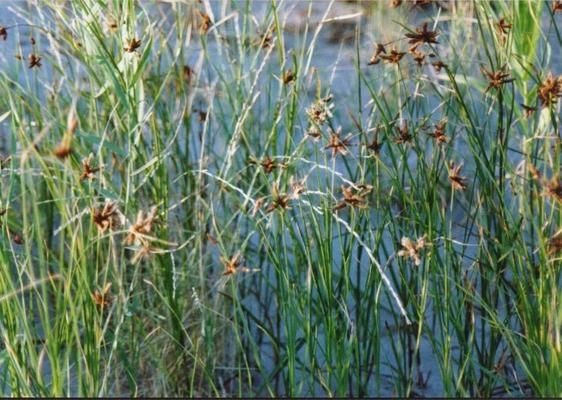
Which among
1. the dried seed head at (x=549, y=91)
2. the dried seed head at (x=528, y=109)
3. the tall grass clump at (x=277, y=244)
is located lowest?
the tall grass clump at (x=277, y=244)

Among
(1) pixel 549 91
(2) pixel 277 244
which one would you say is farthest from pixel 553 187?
(2) pixel 277 244

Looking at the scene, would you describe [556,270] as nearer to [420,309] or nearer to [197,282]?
[420,309]

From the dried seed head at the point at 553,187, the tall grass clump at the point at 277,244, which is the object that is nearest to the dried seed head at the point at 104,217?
the tall grass clump at the point at 277,244

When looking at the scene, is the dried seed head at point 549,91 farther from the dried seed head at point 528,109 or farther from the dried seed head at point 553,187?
the dried seed head at point 553,187

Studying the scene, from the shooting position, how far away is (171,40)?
3.28m

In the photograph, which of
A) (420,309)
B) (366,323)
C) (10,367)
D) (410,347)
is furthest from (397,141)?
(10,367)

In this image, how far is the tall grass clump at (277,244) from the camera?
1.55 meters

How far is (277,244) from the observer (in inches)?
68.4

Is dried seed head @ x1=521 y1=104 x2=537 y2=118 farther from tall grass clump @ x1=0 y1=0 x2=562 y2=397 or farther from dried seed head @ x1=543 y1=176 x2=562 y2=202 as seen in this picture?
dried seed head @ x1=543 y1=176 x2=562 y2=202

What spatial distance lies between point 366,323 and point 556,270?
1.17 feet

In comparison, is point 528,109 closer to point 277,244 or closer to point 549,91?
point 549,91

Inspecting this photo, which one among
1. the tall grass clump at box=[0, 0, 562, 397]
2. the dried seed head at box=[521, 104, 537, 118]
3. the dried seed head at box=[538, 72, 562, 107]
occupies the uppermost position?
the dried seed head at box=[538, 72, 562, 107]

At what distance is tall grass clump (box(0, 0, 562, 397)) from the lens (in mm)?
1549

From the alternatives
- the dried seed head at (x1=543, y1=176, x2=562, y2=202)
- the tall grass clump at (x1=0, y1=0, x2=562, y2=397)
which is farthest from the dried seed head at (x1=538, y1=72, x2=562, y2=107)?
the dried seed head at (x1=543, y1=176, x2=562, y2=202)
